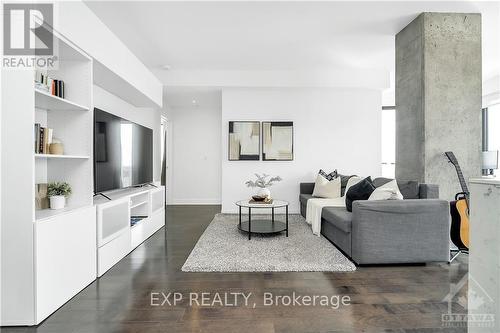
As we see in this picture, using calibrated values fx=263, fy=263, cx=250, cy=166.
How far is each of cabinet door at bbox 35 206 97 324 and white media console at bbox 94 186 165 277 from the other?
13 cm

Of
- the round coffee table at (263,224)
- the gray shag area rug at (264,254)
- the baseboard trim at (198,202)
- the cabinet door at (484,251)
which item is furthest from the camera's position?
the baseboard trim at (198,202)

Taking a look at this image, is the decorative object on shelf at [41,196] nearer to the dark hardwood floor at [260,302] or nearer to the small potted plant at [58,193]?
the small potted plant at [58,193]

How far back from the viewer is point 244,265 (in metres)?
2.60

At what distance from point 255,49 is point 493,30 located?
337 centimetres

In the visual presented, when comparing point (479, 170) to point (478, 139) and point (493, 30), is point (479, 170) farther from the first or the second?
point (493, 30)

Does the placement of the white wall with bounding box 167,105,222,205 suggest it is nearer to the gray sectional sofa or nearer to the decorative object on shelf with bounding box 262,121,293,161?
the decorative object on shelf with bounding box 262,121,293,161

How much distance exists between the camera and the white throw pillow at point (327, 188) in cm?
461

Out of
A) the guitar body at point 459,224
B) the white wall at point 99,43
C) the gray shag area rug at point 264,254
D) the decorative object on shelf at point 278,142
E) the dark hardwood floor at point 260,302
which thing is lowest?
the dark hardwood floor at point 260,302

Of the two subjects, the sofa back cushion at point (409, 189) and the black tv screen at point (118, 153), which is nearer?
the black tv screen at point (118, 153)

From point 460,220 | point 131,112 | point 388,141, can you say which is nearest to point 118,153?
point 131,112

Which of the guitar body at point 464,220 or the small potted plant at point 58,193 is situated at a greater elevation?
the small potted plant at point 58,193

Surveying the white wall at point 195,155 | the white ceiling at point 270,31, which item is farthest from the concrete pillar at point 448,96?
the white wall at point 195,155

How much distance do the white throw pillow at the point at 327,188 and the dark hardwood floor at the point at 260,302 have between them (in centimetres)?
204

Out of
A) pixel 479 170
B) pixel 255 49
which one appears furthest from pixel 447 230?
pixel 255 49
